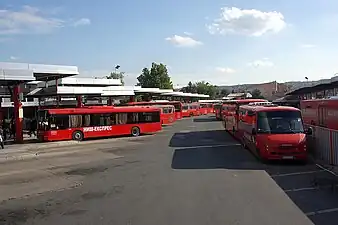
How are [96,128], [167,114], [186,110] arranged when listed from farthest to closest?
[186,110] → [167,114] → [96,128]

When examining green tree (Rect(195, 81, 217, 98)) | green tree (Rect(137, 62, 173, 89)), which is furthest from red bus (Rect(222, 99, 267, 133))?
green tree (Rect(195, 81, 217, 98))

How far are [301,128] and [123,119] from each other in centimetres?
2115

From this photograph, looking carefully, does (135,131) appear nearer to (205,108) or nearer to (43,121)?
(43,121)

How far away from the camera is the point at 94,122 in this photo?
113ft

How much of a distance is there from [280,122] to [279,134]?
0.83 m

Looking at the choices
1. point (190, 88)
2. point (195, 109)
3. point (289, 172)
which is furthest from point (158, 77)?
point (289, 172)

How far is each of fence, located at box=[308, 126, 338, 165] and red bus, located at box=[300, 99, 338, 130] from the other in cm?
111

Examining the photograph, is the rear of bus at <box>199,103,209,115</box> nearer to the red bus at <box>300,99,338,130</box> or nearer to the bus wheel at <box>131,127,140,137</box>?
the bus wheel at <box>131,127,140,137</box>

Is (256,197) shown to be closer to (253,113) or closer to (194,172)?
(194,172)

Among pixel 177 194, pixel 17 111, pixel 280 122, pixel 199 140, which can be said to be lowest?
pixel 199 140

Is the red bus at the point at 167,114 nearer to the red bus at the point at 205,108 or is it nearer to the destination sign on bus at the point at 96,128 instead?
the destination sign on bus at the point at 96,128

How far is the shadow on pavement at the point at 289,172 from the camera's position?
9.46 meters

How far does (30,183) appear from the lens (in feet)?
47.2

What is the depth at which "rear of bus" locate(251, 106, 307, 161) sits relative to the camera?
1673 cm
